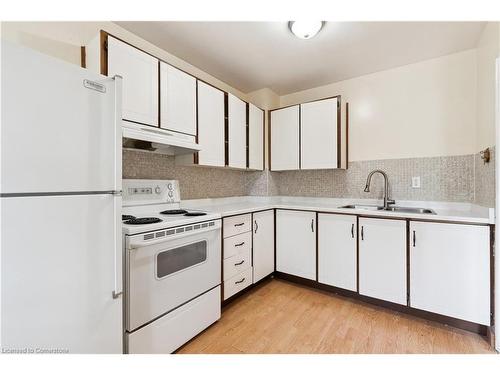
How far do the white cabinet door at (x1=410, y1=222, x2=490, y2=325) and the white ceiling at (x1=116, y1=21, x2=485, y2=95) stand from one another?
5.29 feet

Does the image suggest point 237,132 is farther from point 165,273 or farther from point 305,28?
point 165,273

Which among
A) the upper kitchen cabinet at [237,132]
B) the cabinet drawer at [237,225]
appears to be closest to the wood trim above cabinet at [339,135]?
the upper kitchen cabinet at [237,132]

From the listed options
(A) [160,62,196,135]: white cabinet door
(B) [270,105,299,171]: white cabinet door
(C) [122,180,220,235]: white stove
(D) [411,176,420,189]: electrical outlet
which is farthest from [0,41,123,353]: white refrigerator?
(D) [411,176,420,189]: electrical outlet

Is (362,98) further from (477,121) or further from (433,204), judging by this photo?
(433,204)

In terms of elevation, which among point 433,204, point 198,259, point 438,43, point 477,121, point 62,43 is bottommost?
point 198,259

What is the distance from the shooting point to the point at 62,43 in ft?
5.04

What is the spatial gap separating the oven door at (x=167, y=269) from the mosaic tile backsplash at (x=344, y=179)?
77 cm

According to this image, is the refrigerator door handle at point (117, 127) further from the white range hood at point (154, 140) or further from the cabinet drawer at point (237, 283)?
the cabinet drawer at point (237, 283)

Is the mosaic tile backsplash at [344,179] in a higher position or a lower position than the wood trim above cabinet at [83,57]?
lower

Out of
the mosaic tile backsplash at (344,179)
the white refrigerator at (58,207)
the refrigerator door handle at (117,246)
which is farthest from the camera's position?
the mosaic tile backsplash at (344,179)

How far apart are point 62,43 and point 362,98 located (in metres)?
2.86

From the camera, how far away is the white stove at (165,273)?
4.03 feet
